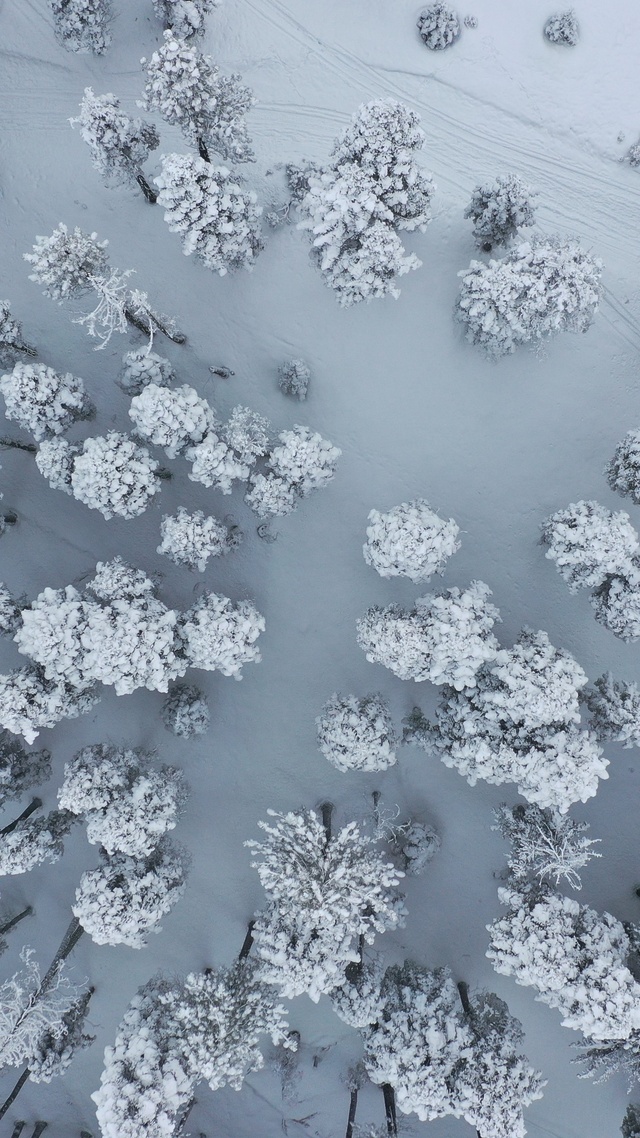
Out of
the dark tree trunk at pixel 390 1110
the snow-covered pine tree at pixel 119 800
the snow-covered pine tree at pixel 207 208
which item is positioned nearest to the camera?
the snow-covered pine tree at pixel 207 208

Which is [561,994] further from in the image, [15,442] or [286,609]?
[15,442]

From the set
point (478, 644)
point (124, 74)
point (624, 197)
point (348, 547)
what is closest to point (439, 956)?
point (478, 644)

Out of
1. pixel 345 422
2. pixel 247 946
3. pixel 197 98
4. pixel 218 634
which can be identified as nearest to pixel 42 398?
A: pixel 218 634

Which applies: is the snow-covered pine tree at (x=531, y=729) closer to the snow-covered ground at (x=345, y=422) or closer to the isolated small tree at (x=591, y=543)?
the isolated small tree at (x=591, y=543)

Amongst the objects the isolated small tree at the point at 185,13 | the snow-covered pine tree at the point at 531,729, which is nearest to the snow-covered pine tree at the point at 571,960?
the snow-covered pine tree at the point at 531,729

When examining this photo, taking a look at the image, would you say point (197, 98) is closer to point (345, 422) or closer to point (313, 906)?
point (345, 422)

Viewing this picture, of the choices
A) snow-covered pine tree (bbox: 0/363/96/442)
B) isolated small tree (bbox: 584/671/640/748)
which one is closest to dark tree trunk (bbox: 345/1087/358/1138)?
isolated small tree (bbox: 584/671/640/748)
